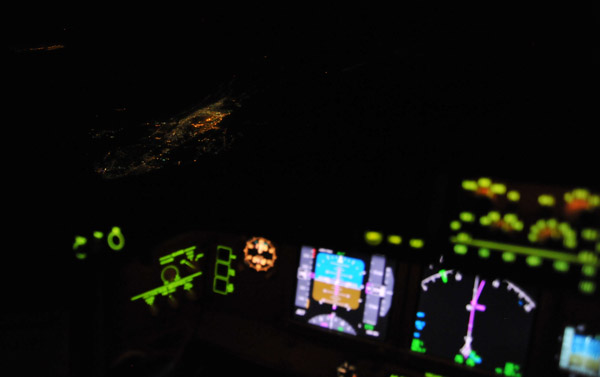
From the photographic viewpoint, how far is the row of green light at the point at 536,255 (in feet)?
3.86

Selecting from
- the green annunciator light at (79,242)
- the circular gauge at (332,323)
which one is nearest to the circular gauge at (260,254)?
the circular gauge at (332,323)

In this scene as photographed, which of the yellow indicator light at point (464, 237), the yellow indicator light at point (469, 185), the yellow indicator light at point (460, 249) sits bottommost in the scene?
the yellow indicator light at point (460, 249)

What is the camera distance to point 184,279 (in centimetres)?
282

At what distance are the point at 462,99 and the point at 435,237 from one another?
1.54 ft

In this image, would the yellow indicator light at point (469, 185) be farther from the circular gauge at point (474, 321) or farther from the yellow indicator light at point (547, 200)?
the circular gauge at point (474, 321)

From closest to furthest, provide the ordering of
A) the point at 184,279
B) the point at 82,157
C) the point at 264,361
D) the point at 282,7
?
the point at 282,7 < the point at 82,157 < the point at 264,361 < the point at 184,279

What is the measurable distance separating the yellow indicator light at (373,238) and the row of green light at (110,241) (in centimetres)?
106

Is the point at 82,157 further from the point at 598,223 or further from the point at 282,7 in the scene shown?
the point at 598,223

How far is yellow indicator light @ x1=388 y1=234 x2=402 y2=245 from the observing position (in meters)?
1.39

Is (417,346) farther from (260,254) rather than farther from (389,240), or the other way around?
(389,240)

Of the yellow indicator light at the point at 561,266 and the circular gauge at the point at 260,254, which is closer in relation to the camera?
the yellow indicator light at the point at 561,266

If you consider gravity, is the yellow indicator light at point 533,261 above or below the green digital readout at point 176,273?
above

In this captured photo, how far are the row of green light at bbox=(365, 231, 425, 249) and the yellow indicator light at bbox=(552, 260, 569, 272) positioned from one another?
396 millimetres

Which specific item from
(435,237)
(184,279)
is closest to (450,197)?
(435,237)
